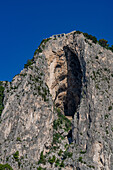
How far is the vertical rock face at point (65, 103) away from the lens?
5438 centimetres

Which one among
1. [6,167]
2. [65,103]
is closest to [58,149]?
[6,167]

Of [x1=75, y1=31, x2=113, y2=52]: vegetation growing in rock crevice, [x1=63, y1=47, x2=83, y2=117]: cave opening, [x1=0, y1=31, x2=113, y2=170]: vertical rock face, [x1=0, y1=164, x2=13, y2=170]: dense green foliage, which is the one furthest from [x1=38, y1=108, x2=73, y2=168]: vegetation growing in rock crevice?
[x1=75, y1=31, x2=113, y2=52]: vegetation growing in rock crevice

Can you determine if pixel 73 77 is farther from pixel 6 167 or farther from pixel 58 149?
pixel 6 167

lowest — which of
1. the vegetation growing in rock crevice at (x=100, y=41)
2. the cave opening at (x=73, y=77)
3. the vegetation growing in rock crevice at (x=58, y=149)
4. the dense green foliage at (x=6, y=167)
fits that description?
the dense green foliage at (x=6, y=167)

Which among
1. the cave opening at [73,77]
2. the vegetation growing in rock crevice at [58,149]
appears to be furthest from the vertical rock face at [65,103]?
the vegetation growing in rock crevice at [58,149]

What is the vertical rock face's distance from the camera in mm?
54375

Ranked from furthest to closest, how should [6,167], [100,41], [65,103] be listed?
1. [100,41]
2. [65,103]
3. [6,167]

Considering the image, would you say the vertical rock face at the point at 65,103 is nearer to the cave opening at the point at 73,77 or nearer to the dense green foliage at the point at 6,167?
the cave opening at the point at 73,77

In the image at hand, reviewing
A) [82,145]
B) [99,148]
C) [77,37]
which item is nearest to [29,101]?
[82,145]

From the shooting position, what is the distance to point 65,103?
79625 mm

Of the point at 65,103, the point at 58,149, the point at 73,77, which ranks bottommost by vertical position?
the point at 58,149

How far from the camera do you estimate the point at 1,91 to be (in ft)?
244

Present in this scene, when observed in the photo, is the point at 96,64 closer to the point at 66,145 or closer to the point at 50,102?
the point at 50,102

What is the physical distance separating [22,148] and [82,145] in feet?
50.0
